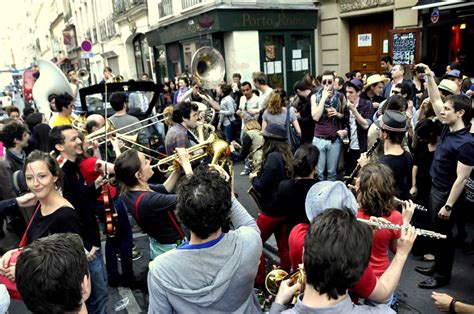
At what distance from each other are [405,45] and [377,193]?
8.26 m

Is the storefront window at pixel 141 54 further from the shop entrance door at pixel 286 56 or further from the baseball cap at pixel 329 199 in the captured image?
the baseball cap at pixel 329 199

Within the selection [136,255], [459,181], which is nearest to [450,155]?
[459,181]

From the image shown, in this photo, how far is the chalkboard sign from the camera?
905cm

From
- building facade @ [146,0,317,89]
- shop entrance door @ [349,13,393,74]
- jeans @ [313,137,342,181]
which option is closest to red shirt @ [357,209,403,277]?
jeans @ [313,137,342,181]

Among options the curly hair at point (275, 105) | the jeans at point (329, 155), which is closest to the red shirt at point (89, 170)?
the curly hair at point (275, 105)

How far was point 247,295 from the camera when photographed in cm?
184

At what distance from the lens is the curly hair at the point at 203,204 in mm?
1756

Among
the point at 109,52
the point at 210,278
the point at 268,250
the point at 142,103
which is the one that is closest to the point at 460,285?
the point at 268,250

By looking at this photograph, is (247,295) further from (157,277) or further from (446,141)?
(446,141)

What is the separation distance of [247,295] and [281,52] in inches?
458

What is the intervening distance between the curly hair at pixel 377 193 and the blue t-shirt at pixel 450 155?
4.06ft

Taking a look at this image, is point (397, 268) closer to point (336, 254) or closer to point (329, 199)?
point (329, 199)

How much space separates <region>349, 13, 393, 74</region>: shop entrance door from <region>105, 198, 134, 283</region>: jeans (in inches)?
365

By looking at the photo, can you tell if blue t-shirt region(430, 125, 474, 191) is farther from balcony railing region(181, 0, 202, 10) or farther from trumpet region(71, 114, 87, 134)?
balcony railing region(181, 0, 202, 10)
